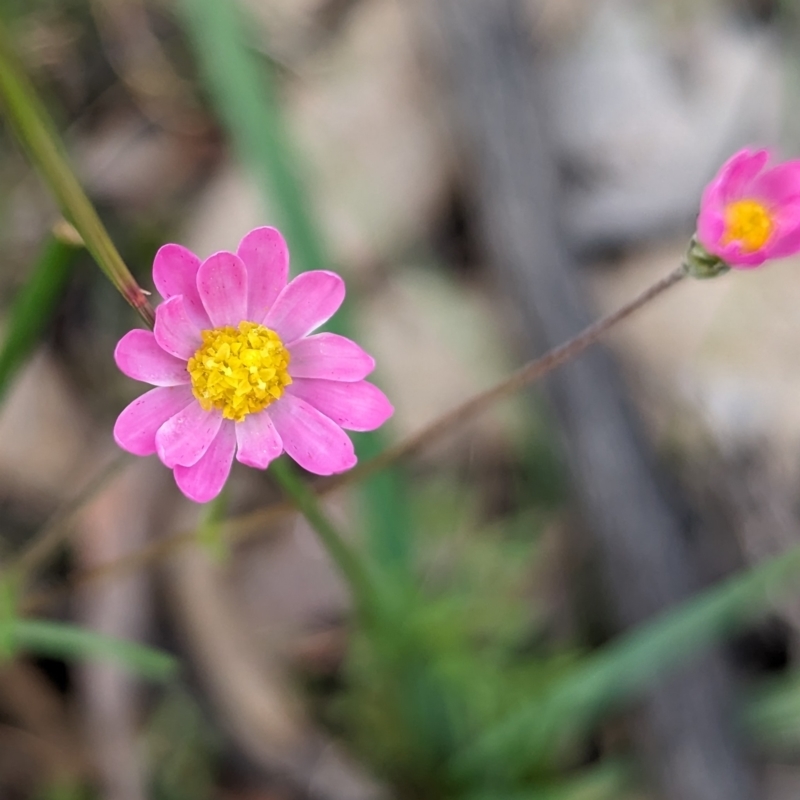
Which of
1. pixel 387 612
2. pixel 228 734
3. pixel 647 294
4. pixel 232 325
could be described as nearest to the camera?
pixel 647 294

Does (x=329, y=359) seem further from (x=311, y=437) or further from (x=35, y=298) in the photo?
(x=35, y=298)

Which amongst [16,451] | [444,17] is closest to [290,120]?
[444,17]

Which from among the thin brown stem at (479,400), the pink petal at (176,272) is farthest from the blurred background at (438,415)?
the pink petal at (176,272)

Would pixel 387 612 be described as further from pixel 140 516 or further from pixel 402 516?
pixel 140 516

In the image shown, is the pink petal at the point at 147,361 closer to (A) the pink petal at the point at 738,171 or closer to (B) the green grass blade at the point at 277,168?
(A) the pink petal at the point at 738,171

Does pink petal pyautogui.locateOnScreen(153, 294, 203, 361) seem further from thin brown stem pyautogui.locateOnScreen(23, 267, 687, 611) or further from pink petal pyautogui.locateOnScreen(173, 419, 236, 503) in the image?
thin brown stem pyautogui.locateOnScreen(23, 267, 687, 611)

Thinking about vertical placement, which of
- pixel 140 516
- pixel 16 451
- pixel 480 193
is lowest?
pixel 140 516

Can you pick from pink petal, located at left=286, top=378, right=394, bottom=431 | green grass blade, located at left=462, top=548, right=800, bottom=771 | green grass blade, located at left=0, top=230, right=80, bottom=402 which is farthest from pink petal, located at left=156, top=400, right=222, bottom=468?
green grass blade, located at left=462, top=548, right=800, bottom=771
